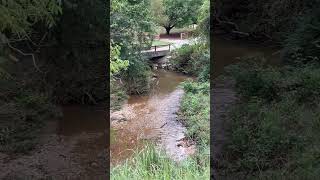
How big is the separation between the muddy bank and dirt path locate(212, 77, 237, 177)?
1191 mm

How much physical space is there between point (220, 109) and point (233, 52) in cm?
394

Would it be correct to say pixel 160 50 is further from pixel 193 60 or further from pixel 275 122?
pixel 275 122

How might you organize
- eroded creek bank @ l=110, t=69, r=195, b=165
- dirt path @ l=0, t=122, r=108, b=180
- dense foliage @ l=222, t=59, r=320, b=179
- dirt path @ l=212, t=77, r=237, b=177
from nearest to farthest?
dense foliage @ l=222, t=59, r=320, b=179, dirt path @ l=0, t=122, r=108, b=180, dirt path @ l=212, t=77, r=237, b=177, eroded creek bank @ l=110, t=69, r=195, b=165

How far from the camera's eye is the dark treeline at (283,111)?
3.94 metres

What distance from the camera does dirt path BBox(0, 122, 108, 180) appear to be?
15.5ft

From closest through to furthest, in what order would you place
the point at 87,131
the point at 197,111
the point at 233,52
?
the point at 87,131
the point at 197,111
the point at 233,52

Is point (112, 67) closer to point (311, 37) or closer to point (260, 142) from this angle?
point (311, 37)

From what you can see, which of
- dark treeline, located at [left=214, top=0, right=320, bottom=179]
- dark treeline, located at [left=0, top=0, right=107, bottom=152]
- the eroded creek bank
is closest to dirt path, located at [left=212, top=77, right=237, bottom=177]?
dark treeline, located at [left=214, top=0, right=320, bottom=179]

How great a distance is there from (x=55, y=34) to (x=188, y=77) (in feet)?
13.8

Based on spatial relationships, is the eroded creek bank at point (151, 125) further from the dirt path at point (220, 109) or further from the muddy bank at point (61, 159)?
the dirt path at point (220, 109)

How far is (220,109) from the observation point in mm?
6281

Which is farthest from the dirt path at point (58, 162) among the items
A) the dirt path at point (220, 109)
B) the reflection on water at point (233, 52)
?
the reflection on water at point (233, 52)

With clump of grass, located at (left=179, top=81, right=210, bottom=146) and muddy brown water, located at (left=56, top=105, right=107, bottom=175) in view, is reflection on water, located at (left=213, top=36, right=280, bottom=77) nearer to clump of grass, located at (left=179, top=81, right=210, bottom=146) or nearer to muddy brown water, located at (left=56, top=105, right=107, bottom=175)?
clump of grass, located at (left=179, top=81, right=210, bottom=146)

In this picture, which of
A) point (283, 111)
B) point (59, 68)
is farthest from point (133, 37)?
point (283, 111)
